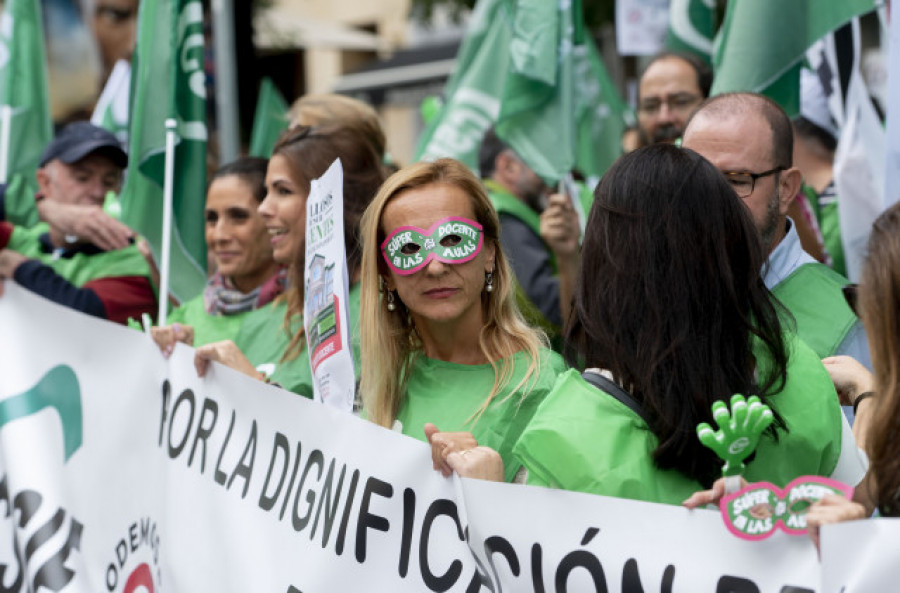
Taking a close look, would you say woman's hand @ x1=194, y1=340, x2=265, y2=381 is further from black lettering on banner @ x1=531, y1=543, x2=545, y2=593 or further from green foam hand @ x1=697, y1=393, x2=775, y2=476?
green foam hand @ x1=697, y1=393, x2=775, y2=476

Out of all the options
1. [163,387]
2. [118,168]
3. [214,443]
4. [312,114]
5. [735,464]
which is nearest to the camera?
[735,464]

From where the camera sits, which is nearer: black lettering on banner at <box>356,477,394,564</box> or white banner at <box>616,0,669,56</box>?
black lettering on banner at <box>356,477,394,564</box>

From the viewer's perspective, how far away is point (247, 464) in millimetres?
3387

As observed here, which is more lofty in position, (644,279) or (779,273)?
(644,279)

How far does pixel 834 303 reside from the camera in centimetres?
323

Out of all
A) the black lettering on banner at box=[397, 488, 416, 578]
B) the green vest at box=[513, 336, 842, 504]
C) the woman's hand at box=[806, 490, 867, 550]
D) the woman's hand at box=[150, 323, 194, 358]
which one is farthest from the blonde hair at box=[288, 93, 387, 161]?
the woman's hand at box=[806, 490, 867, 550]

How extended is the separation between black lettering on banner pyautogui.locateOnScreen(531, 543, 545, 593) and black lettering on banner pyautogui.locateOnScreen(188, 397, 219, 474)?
136 cm

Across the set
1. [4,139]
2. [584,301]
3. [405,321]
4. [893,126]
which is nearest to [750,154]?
[893,126]

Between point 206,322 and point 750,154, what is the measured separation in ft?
7.04

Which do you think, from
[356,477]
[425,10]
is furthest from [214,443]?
[425,10]

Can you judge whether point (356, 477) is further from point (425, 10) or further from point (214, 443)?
point (425, 10)

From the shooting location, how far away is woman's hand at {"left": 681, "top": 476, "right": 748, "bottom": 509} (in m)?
2.19

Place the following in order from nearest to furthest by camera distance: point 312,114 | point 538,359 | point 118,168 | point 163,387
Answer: point 538,359 < point 163,387 < point 312,114 < point 118,168

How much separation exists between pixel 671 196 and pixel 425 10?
12942 millimetres
